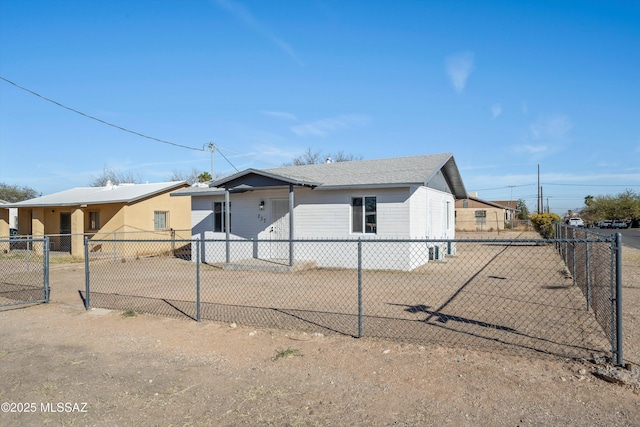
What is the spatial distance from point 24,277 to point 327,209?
387 inches

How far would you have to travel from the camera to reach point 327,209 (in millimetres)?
Result: 15211

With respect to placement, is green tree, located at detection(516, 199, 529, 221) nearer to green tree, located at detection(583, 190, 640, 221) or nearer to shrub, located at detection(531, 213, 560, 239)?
green tree, located at detection(583, 190, 640, 221)

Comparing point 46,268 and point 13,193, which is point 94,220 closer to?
point 46,268

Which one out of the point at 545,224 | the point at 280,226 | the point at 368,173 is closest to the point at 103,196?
the point at 280,226

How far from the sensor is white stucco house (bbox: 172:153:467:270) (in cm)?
1413

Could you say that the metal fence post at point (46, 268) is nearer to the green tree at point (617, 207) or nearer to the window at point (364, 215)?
the window at point (364, 215)

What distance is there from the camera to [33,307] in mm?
8602

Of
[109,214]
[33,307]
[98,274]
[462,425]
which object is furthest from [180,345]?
[109,214]

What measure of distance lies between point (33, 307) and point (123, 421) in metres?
6.25

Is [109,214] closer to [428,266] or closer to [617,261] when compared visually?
[428,266]

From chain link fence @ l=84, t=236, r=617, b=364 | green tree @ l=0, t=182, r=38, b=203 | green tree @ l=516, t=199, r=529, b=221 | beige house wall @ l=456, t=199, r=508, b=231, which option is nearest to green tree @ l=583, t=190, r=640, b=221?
green tree @ l=516, t=199, r=529, b=221

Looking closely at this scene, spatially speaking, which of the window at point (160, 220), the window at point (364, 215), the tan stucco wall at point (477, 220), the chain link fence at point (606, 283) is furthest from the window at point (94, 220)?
the tan stucco wall at point (477, 220)

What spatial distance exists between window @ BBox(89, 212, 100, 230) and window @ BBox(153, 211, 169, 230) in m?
3.00

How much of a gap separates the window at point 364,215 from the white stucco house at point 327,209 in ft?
0.11
